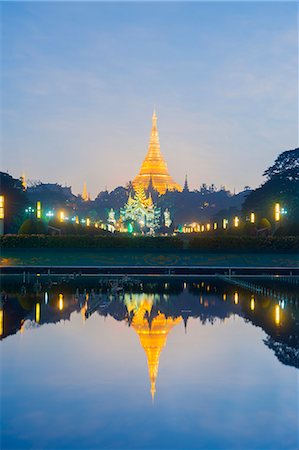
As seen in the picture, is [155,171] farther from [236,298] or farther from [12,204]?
[236,298]

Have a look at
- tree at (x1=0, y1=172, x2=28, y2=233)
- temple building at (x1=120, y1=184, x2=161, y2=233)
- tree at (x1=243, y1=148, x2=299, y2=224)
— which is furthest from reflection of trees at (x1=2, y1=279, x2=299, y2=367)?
temple building at (x1=120, y1=184, x2=161, y2=233)

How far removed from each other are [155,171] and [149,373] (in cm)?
12903

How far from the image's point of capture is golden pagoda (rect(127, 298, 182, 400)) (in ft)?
38.6

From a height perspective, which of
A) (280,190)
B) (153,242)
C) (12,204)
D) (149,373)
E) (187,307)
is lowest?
(149,373)

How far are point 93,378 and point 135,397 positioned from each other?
1.49 meters

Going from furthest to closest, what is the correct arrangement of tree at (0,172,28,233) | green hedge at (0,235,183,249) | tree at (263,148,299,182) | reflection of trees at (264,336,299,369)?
1. tree at (263,148,299,182)
2. tree at (0,172,28,233)
3. green hedge at (0,235,183,249)
4. reflection of trees at (264,336,299,369)

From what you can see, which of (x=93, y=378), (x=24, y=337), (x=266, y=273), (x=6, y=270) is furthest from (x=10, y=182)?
(x=93, y=378)

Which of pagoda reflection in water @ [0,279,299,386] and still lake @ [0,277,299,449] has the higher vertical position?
pagoda reflection in water @ [0,279,299,386]

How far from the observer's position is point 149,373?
36.2 feet

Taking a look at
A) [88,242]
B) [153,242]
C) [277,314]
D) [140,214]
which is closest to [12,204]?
[88,242]

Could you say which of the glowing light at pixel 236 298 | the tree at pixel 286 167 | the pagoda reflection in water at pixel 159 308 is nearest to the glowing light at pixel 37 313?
the pagoda reflection in water at pixel 159 308

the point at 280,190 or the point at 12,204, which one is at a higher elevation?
the point at 280,190

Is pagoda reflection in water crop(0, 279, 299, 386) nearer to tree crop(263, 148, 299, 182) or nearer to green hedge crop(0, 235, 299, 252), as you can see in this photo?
green hedge crop(0, 235, 299, 252)

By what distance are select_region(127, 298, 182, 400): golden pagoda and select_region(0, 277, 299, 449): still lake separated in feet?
0.10
